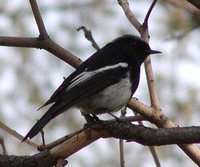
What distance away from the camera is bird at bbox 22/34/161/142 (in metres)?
4.18

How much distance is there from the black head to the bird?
0.13 m

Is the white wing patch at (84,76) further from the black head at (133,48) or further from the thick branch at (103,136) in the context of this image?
the thick branch at (103,136)

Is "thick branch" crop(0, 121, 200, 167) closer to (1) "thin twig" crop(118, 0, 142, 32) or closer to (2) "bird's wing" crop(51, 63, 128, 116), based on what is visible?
(2) "bird's wing" crop(51, 63, 128, 116)

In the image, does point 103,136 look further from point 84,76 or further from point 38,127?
point 84,76

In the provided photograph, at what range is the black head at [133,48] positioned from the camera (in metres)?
4.95

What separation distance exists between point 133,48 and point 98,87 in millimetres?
813

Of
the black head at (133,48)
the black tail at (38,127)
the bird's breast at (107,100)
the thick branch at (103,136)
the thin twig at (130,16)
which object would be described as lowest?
the thick branch at (103,136)

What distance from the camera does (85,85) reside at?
4.32m

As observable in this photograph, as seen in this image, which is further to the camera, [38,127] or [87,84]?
[87,84]

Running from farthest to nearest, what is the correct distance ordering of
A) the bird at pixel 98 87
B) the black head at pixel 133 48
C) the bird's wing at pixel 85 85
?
the black head at pixel 133 48, the bird at pixel 98 87, the bird's wing at pixel 85 85

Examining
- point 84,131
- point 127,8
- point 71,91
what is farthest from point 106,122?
point 127,8

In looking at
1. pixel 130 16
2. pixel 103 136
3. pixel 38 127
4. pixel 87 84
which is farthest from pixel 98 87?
pixel 103 136

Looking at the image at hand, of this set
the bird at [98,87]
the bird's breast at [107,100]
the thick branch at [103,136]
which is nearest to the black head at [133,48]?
the bird at [98,87]

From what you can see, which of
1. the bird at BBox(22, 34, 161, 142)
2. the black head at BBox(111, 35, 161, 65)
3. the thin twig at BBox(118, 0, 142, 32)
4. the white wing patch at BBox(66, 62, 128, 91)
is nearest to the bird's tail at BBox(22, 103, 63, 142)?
the bird at BBox(22, 34, 161, 142)
